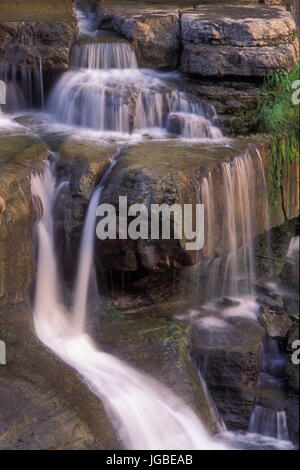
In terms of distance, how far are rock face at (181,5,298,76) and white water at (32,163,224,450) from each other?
104 inches

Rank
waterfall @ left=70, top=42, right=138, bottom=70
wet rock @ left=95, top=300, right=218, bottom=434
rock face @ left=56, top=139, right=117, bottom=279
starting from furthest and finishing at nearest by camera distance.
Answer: waterfall @ left=70, top=42, right=138, bottom=70 < rock face @ left=56, top=139, right=117, bottom=279 < wet rock @ left=95, top=300, right=218, bottom=434

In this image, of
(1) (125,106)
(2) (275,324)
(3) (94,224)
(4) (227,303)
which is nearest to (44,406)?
(3) (94,224)

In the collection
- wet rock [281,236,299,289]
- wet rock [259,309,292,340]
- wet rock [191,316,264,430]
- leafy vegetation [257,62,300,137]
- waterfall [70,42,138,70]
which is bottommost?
wet rock [191,316,264,430]

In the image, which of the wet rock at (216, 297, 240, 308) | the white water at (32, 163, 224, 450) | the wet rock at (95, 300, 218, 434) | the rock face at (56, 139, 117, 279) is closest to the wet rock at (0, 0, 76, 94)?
the rock face at (56, 139, 117, 279)

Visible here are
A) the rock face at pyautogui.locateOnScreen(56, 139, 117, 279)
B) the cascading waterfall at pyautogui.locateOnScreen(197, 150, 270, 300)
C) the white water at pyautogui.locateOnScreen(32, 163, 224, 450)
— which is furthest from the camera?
the cascading waterfall at pyautogui.locateOnScreen(197, 150, 270, 300)

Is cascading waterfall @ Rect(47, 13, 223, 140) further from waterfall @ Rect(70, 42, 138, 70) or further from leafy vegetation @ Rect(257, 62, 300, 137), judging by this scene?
leafy vegetation @ Rect(257, 62, 300, 137)

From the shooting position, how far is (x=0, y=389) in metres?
4.94

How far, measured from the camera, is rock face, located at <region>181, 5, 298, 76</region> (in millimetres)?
7996

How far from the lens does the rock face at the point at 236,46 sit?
26.2 ft

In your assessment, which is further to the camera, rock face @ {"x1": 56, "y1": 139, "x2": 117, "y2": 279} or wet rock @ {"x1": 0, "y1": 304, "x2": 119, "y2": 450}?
rock face @ {"x1": 56, "y1": 139, "x2": 117, "y2": 279}

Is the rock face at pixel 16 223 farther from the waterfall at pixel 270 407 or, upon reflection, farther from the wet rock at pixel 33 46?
the waterfall at pixel 270 407

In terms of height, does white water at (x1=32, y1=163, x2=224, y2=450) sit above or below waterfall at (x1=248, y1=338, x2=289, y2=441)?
above

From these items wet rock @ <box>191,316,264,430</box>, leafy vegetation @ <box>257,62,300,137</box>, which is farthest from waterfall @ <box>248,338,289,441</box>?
leafy vegetation @ <box>257,62,300,137</box>
